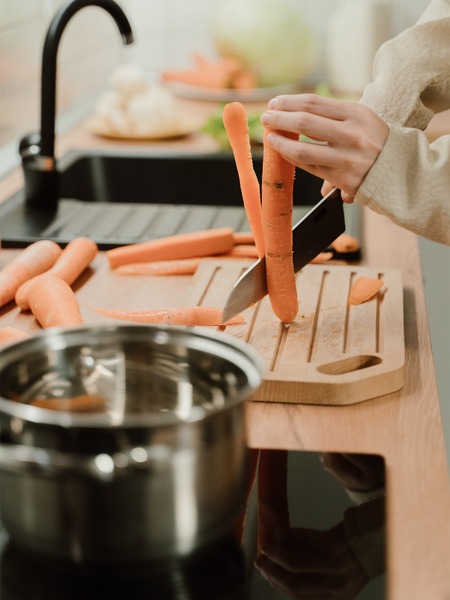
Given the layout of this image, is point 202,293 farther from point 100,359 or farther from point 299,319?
point 100,359

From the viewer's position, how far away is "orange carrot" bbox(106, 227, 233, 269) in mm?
1185

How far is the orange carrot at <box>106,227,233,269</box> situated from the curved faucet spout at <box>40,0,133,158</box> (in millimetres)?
339

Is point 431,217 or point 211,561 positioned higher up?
point 431,217

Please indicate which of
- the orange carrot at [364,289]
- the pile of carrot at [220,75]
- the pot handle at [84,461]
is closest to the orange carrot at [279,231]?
the orange carrot at [364,289]

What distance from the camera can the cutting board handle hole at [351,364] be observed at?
832 mm

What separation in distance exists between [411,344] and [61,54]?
1.86 metres

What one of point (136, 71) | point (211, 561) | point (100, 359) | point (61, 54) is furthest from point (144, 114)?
point (211, 561)

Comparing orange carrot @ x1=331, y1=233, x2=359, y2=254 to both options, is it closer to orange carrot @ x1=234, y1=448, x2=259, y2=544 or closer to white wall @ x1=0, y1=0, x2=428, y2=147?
orange carrot @ x1=234, y1=448, x2=259, y2=544

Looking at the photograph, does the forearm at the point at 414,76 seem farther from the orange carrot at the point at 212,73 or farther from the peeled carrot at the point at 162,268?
the orange carrot at the point at 212,73

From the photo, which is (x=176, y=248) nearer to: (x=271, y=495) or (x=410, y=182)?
(x=410, y=182)

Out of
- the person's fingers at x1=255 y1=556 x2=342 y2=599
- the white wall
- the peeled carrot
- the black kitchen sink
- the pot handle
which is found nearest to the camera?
the pot handle

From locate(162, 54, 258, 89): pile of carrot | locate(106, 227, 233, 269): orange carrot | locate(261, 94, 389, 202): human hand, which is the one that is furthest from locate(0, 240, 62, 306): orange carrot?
locate(162, 54, 258, 89): pile of carrot

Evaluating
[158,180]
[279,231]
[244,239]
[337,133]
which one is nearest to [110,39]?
[158,180]

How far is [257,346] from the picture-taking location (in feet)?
2.89
